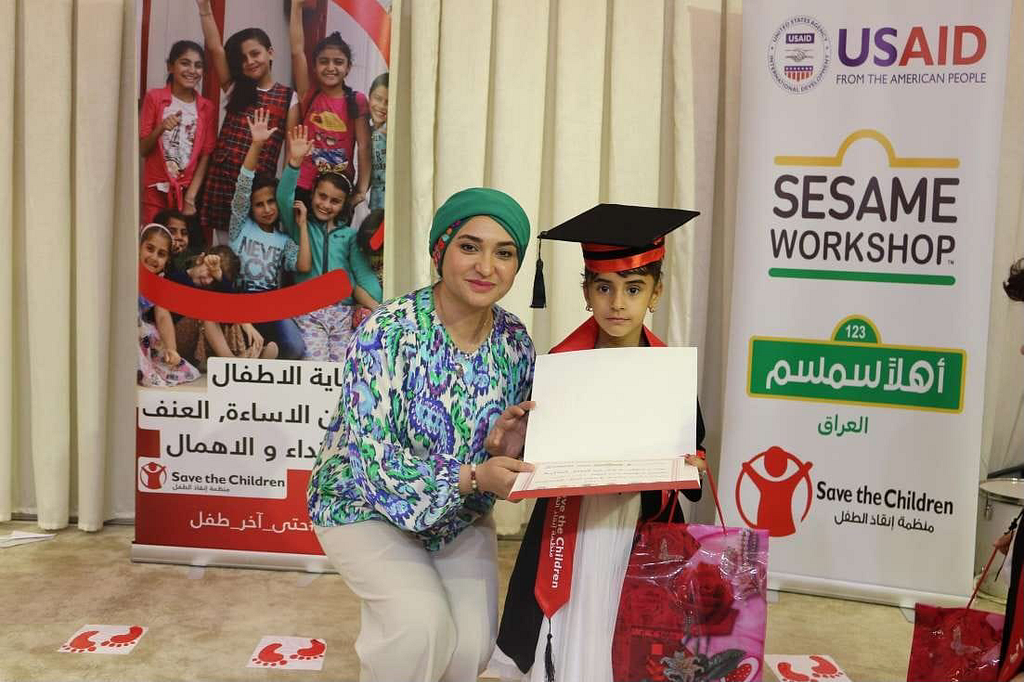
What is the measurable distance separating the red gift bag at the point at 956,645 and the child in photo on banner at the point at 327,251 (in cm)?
234

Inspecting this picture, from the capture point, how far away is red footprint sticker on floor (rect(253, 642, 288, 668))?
301cm

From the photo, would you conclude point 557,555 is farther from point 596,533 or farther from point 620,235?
point 620,235

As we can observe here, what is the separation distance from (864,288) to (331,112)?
2.16 metres

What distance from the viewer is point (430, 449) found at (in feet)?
7.70

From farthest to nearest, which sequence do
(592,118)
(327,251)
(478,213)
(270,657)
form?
1. (592,118)
2. (327,251)
3. (270,657)
4. (478,213)

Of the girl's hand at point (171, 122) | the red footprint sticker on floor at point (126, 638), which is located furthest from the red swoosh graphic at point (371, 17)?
the red footprint sticker on floor at point (126, 638)

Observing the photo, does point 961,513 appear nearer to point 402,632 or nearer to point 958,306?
point 958,306

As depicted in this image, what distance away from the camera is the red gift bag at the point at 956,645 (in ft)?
6.76

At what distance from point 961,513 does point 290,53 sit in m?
3.09

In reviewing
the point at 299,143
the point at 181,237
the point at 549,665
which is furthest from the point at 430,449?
the point at 181,237

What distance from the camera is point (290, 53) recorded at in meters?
3.65

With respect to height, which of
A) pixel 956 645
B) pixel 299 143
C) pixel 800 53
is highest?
pixel 800 53

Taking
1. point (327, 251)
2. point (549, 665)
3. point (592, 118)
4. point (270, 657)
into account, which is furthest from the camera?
point (592, 118)

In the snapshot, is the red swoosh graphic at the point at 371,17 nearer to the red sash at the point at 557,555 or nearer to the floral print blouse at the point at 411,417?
the floral print blouse at the point at 411,417
